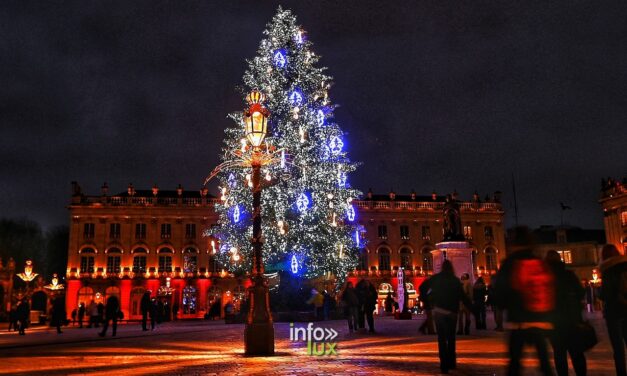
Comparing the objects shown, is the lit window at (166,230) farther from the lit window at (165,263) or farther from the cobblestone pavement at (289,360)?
the cobblestone pavement at (289,360)

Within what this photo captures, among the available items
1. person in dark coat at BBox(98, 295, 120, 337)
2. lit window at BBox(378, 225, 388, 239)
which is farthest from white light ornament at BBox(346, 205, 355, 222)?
lit window at BBox(378, 225, 388, 239)

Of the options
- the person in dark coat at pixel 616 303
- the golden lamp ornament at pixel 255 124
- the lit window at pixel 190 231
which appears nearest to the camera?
the person in dark coat at pixel 616 303

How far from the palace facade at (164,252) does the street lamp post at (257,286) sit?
47.4m

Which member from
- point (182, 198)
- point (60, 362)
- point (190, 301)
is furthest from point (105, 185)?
point (60, 362)

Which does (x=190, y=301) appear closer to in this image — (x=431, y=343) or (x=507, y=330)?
(x=431, y=343)

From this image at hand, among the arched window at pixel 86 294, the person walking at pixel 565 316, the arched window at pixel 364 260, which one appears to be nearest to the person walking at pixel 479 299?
the person walking at pixel 565 316

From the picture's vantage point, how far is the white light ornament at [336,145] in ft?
104

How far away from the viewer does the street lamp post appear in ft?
40.1

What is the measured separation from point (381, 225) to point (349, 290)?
49968mm

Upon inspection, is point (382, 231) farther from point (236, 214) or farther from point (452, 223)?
point (452, 223)

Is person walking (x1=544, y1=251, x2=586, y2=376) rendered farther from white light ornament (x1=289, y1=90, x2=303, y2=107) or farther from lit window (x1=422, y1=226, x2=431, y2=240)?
lit window (x1=422, y1=226, x2=431, y2=240)

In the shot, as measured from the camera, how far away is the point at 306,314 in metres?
30.0

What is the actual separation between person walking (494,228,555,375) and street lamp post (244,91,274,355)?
6.85m

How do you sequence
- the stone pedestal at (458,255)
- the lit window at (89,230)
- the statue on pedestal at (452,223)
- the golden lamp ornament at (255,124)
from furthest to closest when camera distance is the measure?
the lit window at (89,230)
the statue on pedestal at (452,223)
the stone pedestal at (458,255)
the golden lamp ornament at (255,124)
